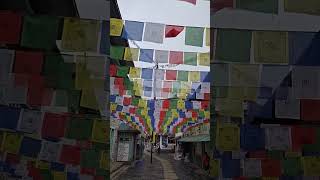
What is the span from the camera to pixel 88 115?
4.91 meters

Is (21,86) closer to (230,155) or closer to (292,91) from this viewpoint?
(230,155)

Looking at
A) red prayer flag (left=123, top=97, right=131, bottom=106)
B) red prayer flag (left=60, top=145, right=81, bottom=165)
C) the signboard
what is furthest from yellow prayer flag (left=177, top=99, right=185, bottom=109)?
the signboard

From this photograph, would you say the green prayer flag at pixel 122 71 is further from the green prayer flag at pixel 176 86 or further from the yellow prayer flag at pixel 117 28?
the yellow prayer flag at pixel 117 28

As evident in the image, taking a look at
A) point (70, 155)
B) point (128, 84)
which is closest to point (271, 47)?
point (70, 155)

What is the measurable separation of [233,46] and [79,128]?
6.74ft

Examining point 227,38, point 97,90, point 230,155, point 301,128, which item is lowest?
point 230,155

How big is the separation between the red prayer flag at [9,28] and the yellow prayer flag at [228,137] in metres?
2.65

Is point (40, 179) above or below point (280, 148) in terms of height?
below

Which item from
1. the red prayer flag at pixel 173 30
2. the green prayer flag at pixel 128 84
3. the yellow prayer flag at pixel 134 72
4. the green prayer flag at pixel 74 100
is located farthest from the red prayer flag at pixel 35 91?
the green prayer flag at pixel 128 84

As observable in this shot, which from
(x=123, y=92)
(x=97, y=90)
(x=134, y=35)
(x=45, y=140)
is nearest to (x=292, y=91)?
(x=97, y=90)

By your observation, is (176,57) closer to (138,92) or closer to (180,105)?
(138,92)

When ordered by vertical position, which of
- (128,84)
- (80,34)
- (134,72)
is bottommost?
(80,34)

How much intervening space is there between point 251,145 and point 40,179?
2554 mm

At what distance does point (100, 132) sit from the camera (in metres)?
4.86
